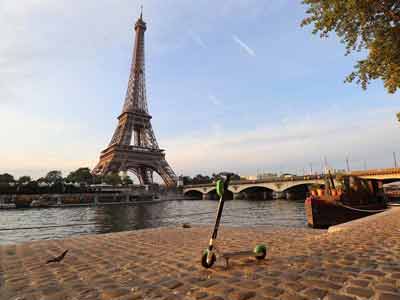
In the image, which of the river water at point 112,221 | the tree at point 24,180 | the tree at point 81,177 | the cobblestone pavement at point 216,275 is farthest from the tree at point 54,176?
the cobblestone pavement at point 216,275

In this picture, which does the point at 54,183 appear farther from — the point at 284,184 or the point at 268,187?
the point at 284,184

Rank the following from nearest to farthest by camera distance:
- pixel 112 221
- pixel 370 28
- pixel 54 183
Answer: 1. pixel 370 28
2. pixel 112 221
3. pixel 54 183

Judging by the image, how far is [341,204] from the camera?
72.9ft

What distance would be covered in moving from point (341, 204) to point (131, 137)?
73.1 meters

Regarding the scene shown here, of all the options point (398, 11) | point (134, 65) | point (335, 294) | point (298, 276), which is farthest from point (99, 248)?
point (134, 65)

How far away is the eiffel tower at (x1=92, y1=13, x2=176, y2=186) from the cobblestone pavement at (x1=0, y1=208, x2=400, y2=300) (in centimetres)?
7755

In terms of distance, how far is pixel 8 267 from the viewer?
5934 millimetres

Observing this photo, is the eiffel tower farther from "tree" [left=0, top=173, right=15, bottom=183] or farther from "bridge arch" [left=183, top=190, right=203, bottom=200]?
"tree" [left=0, top=173, right=15, bottom=183]

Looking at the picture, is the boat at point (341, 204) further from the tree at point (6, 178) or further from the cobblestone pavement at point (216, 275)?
the tree at point (6, 178)

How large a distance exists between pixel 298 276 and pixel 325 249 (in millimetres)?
2383

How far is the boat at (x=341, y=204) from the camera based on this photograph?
21438 mm

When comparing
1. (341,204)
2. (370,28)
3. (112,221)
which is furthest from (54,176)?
Result: (370,28)

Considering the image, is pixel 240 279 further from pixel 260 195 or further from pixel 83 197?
pixel 260 195

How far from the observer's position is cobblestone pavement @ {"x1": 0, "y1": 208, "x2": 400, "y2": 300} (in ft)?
11.9
